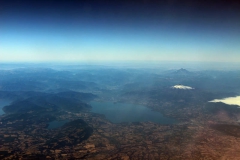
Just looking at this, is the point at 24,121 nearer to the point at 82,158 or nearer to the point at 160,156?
the point at 82,158

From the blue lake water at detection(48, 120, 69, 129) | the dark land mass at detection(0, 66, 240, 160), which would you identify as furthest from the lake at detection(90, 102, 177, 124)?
the blue lake water at detection(48, 120, 69, 129)

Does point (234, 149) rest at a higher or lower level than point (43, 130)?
higher

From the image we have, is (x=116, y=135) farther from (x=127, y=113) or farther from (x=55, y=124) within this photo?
(x=127, y=113)

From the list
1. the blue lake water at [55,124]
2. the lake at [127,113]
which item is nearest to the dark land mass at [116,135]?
the blue lake water at [55,124]

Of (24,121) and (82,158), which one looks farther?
(24,121)

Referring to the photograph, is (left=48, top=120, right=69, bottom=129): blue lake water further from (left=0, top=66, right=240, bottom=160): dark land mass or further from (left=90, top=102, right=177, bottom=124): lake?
(left=90, top=102, right=177, bottom=124): lake

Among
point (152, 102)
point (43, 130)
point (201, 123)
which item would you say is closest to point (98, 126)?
point (43, 130)

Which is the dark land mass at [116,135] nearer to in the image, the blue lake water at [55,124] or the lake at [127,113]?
the blue lake water at [55,124]

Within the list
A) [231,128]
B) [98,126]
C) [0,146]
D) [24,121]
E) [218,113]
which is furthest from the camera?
[218,113]
